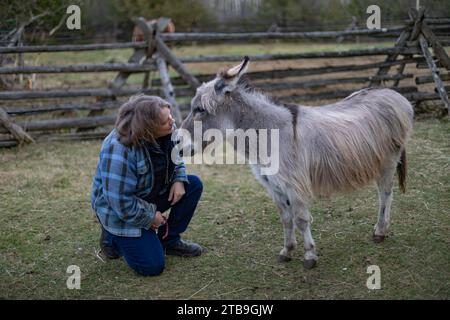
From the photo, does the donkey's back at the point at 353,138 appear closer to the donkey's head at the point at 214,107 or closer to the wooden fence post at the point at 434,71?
the donkey's head at the point at 214,107

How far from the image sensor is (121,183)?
3418 millimetres

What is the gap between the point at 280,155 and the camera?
354cm

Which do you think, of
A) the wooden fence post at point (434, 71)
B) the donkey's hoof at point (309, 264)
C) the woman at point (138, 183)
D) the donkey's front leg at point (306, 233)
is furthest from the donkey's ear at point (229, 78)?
the wooden fence post at point (434, 71)

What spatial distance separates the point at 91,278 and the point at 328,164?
2.13 m

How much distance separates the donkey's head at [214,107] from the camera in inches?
142

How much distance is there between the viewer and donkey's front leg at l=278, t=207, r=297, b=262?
3832 millimetres

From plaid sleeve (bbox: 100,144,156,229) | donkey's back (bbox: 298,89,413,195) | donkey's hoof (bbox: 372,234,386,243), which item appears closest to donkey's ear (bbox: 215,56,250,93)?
donkey's back (bbox: 298,89,413,195)

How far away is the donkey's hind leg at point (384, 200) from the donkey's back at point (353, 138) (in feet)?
0.43

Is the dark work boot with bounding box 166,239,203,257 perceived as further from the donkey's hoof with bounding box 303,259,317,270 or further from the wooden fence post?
the wooden fence post

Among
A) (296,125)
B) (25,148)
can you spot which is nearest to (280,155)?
(296,125)

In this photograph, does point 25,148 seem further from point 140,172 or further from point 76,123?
point 140,172

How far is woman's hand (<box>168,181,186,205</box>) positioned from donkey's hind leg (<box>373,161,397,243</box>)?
1.79 meters

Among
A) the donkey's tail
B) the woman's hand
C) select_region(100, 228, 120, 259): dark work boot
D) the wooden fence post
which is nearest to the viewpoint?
the woman's hand
